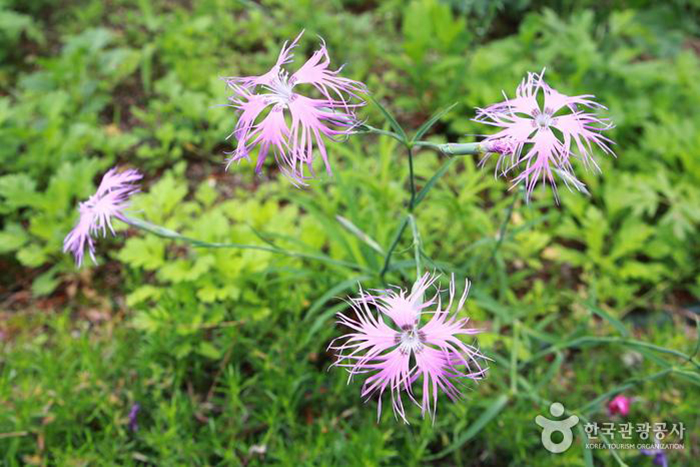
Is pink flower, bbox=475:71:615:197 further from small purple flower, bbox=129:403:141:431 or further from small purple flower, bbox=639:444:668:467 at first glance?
small purple flower, bbox=129:403:141:431

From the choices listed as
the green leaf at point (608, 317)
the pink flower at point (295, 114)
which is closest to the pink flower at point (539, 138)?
the pink flower at point (295, 114)

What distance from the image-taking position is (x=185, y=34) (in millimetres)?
2715

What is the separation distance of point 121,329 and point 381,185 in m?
0.99

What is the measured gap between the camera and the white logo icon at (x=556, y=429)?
4.69 ft

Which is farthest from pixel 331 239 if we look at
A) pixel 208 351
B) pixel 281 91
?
pixel 281 91

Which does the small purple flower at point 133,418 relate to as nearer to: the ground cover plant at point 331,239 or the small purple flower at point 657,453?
the ground cover plant at point 331,239

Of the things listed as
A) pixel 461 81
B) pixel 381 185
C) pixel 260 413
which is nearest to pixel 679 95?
pixel 461 81

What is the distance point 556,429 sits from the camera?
1.45m

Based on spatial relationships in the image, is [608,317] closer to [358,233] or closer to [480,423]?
[480,423]

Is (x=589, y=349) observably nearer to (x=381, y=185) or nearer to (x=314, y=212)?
(x=381, y=185)

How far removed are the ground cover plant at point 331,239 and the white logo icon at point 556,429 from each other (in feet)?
0.17

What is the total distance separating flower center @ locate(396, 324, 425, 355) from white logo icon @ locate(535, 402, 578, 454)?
26.7 inches

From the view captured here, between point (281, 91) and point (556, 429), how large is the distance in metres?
1.11

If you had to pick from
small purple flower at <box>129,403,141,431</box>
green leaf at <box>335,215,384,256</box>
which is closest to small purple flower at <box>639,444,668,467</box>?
green leaf at <box>335,215,384,256</box>
